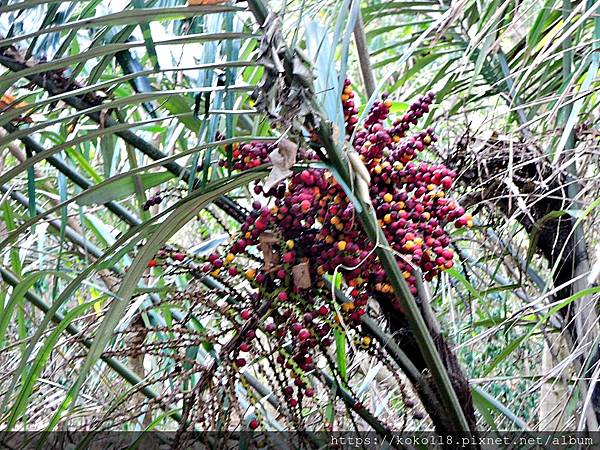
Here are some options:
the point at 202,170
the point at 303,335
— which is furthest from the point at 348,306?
the point at 202,170

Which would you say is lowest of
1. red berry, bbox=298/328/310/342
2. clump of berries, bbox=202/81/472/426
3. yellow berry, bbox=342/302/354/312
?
red berry, bbox=298/328/310/342

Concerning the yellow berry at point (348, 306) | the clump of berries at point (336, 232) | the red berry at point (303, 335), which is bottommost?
the red berry at point (303, 335)

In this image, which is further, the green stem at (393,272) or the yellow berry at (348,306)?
the yellow berry at (348,306)

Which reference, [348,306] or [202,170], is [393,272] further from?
[202,170]

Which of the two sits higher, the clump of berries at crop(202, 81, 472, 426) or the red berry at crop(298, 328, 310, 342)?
the clump of berries at crop(202, 81, 472, 426)

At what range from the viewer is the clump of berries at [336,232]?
0.68 meters

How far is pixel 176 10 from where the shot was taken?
0.52 meters

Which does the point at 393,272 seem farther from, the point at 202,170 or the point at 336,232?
the point at 202,170

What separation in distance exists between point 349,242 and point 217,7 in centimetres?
25

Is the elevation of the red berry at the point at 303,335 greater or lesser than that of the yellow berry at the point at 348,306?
lesser

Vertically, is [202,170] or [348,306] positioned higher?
[202,170]

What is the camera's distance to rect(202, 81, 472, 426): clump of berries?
680 millimetres

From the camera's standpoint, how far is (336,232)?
2.26 ft

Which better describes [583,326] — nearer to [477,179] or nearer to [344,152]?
[477,179]
